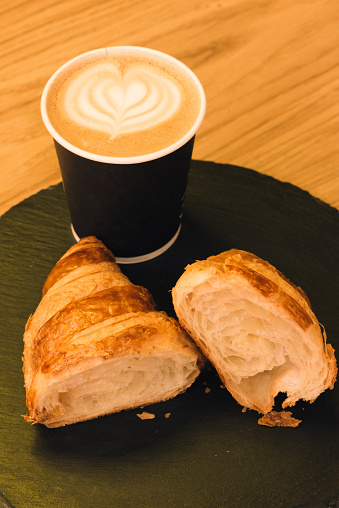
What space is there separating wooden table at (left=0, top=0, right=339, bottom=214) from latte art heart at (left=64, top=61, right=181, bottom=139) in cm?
A: 70

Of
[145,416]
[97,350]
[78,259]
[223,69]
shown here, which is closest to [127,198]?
[78,259]

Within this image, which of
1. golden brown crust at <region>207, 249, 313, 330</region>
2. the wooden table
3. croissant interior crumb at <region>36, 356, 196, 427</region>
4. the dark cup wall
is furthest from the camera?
the wooden table

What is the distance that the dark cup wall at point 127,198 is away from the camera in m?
2.25

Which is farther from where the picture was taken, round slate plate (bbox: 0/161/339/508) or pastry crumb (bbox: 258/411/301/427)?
pastry crumb (bbox: 258/411/301/427)

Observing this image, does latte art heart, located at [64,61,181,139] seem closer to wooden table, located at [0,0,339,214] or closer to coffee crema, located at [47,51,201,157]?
coffee crema, located at [47,51,201,157]

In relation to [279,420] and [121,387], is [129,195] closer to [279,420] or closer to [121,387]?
[121,387]

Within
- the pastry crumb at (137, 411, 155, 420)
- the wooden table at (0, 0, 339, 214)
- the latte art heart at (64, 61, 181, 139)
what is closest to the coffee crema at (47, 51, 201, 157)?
the latte art heart at (64, 61, 181, 139)

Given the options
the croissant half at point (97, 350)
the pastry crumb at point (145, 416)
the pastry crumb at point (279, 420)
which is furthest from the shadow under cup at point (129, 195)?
the pastry crumb at point (279, 420)

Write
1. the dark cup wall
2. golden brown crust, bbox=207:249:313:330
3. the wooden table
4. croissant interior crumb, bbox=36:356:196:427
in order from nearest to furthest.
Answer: golden brown crust, bbox=207:249:313:330, croissant interior crumb, bbox=36:356:196:427, the dark cup wall, the wooden table

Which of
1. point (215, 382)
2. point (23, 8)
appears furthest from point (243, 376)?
point (23, 8)

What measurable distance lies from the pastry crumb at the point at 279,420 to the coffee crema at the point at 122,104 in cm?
100

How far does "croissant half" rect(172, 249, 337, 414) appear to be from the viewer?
203 cm

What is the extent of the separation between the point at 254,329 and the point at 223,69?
1843 mm

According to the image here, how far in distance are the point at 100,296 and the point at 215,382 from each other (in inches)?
20.4
